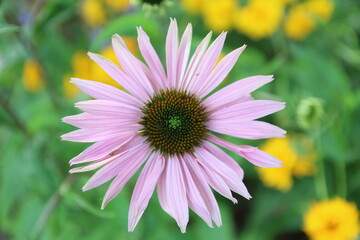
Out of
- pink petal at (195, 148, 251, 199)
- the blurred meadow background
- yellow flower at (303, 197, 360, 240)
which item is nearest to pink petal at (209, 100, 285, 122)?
pink petal at (195, 148, 251, 199)

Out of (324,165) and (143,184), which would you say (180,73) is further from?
(324,165)

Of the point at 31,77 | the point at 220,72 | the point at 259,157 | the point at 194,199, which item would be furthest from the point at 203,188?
the point at 31,77

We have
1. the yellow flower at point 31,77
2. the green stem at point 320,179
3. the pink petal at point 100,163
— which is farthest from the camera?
the yellow flower at point 31,77

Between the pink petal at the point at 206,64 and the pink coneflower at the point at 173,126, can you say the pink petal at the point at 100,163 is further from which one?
the pink petal at the point at 206,64

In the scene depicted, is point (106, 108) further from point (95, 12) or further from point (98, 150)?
point (95, 12)

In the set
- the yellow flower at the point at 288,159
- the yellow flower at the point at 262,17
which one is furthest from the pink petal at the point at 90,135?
the yellow flower at the point at 262,17

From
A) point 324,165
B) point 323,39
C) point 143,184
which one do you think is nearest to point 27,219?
point 143,184

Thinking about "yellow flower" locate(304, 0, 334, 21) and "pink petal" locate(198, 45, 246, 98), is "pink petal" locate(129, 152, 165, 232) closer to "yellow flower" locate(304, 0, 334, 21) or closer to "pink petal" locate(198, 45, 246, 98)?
"pink petal" locate(198, 45, 246, 98)
